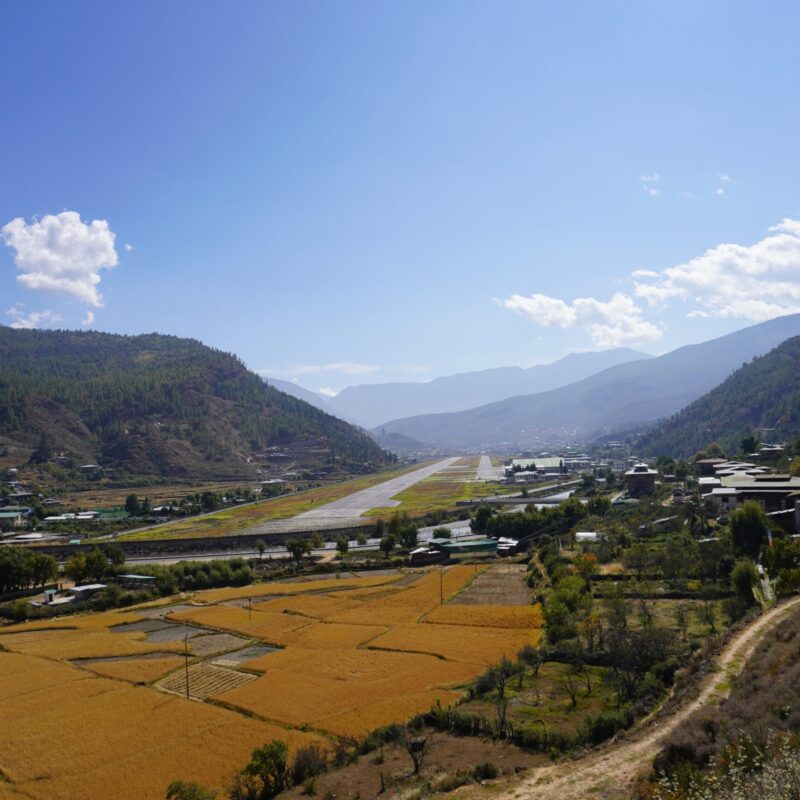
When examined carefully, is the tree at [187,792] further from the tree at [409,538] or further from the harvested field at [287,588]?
the tree at [409,538]

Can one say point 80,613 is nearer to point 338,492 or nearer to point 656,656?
point 656,656

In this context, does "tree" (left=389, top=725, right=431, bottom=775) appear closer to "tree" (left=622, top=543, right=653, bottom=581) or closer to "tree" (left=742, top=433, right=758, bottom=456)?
"tree" (left=622, top=543, right=653, bottom=581)

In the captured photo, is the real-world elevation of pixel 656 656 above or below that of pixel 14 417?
below

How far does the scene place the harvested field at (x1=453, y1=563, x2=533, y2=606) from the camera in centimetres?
4264

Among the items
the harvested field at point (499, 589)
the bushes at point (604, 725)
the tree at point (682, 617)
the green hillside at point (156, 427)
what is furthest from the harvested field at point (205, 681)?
the green hillside at point (156, 427)

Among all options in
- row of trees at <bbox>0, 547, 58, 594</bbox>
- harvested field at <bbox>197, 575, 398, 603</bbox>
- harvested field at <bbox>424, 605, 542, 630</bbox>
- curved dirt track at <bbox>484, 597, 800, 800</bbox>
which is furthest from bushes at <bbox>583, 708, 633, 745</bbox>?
row of trees at <bbox>0, 547, 58, 594</bbox>

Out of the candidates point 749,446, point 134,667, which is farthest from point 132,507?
point 749,446

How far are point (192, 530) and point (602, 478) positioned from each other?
66.7 meters

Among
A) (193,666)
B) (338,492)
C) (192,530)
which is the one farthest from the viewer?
(338,492)

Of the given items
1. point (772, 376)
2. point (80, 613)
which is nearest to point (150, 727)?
point (80, 613)

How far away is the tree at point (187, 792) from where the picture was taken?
59.1 feet

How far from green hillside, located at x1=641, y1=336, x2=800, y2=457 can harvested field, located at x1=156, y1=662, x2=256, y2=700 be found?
115 m

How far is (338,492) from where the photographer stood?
5098 inches

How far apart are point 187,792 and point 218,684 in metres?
11.5
